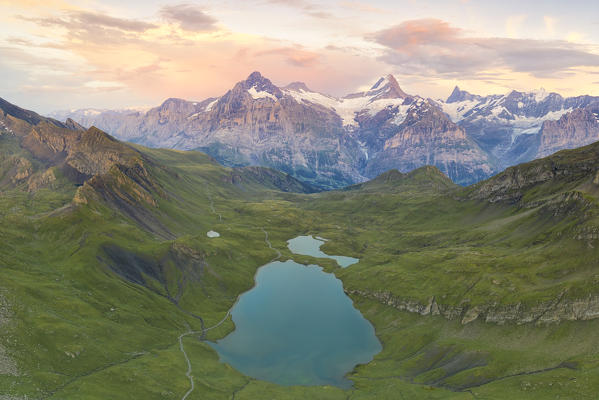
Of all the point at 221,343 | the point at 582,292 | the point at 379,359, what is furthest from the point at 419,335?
the point at 221,343

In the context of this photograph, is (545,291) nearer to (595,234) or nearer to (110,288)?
(595,234)

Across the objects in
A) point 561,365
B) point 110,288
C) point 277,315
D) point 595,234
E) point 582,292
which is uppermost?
point 595,234

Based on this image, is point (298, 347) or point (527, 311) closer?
point (527, 311)

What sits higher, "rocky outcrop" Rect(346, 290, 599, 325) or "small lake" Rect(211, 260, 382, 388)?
"rocky outcrop" Rect(346, 290, 599, 325)

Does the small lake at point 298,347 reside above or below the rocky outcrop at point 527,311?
below

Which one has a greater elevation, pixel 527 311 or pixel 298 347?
pixel 527 311

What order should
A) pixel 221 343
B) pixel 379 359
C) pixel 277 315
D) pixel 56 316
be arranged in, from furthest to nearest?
pixel 277 315
pixel 221 343
pixel 379 359
pixel 56 316

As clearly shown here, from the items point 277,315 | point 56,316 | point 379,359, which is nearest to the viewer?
point 56,316

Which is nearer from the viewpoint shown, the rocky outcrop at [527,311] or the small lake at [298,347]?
the rocky outcrop at [527,311]

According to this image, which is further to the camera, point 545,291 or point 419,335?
point 419,335

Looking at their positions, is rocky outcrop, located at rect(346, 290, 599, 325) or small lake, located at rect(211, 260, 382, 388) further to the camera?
small lake, located at rect(211, 260, 382, 388)

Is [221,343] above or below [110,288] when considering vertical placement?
below
